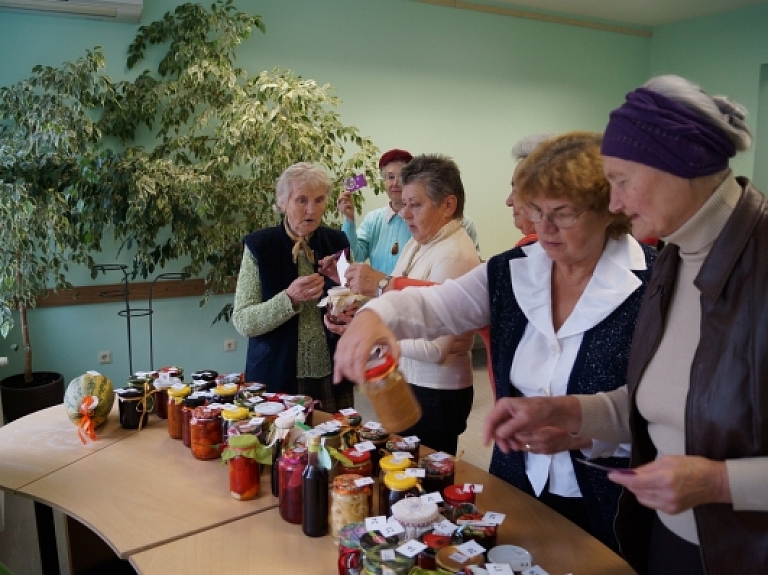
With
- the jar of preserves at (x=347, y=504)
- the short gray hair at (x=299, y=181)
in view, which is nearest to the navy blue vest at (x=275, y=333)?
the short gray hair at (x=299, y=181)

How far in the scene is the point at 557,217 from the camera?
1.40 metres

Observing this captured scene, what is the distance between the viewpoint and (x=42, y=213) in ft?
12.0

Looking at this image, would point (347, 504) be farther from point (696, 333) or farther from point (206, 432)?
point (696, 333)

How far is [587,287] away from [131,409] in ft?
4.87

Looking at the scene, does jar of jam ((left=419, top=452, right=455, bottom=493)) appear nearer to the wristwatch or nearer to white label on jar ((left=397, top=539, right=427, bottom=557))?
white label on jar ((left=397, top=539, right=427, bottom=557))

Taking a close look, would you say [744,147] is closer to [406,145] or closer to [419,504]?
[419,504]

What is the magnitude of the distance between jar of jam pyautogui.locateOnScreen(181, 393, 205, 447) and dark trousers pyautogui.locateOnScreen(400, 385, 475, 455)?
661mm

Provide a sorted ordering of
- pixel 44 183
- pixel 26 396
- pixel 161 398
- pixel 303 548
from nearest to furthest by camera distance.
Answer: pixel 303 548 < pixel 161 398 < pixel 44 183 < pixel 26 396

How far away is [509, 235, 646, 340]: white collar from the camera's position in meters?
1.36

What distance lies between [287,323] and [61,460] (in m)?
0.91

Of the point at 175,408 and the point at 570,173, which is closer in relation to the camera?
the point at 570,173

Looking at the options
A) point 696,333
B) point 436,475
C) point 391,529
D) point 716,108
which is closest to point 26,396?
point 436,475

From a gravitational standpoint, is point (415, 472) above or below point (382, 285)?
below

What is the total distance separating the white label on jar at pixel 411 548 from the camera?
1098 mm
